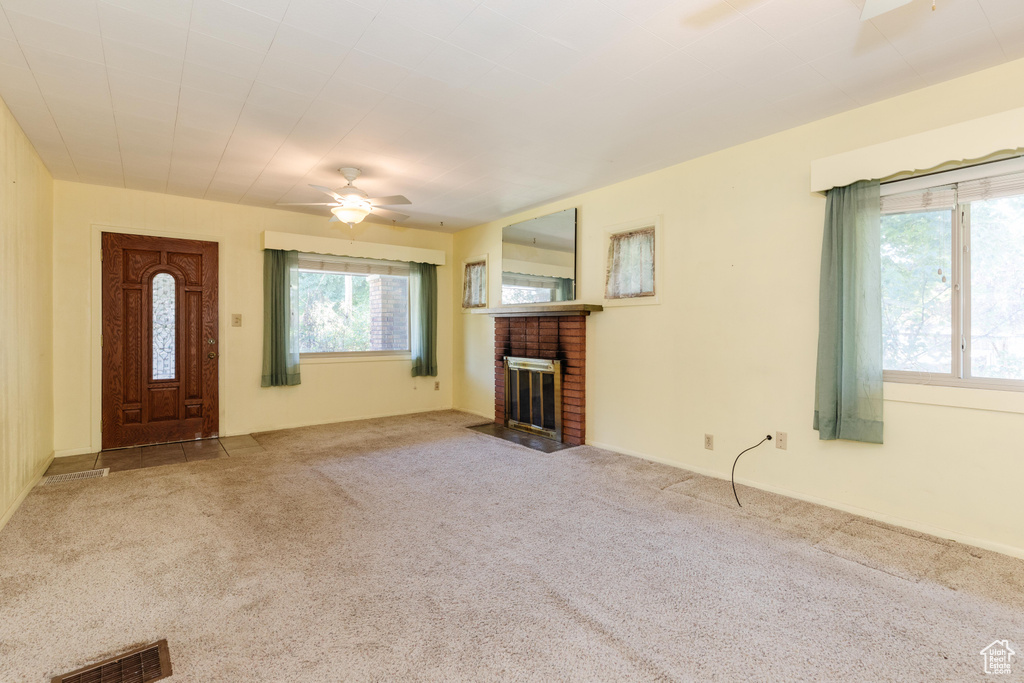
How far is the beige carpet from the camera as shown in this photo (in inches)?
66.7

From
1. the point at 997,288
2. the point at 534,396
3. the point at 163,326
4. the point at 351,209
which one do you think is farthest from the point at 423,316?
the point at 997,288

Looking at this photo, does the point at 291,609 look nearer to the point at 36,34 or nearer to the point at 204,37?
the point at 204,37

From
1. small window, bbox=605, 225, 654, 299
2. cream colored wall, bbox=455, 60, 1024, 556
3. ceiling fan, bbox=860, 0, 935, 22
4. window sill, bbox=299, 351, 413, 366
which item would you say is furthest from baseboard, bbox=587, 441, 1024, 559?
window sill, bbox=299, 351, 413, 366

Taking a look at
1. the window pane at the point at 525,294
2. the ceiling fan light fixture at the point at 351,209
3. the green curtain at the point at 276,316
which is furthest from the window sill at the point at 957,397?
the green curtain at the point at 276,316

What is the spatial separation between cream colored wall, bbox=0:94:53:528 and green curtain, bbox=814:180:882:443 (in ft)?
16.3

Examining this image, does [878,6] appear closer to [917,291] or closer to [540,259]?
[917,291]

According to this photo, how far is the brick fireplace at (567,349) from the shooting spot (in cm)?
475

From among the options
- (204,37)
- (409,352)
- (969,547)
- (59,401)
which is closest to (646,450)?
(969,547)

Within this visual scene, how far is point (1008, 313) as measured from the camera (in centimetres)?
252

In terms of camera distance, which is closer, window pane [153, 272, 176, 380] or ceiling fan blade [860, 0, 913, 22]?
ceiling fan blade [860, 0, 913, 22]

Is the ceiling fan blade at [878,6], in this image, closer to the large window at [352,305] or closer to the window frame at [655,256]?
the window frame at [655,256]

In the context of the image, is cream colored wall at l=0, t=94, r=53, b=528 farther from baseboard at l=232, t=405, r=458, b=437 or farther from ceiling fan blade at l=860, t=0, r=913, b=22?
ceiling fan blade at l=860, t=0, r=913, b=22

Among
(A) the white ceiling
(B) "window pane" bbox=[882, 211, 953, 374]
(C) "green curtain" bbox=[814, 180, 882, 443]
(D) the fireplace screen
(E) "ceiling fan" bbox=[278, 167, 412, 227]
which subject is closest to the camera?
(A) the white ceiling

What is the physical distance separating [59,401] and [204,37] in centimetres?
398
